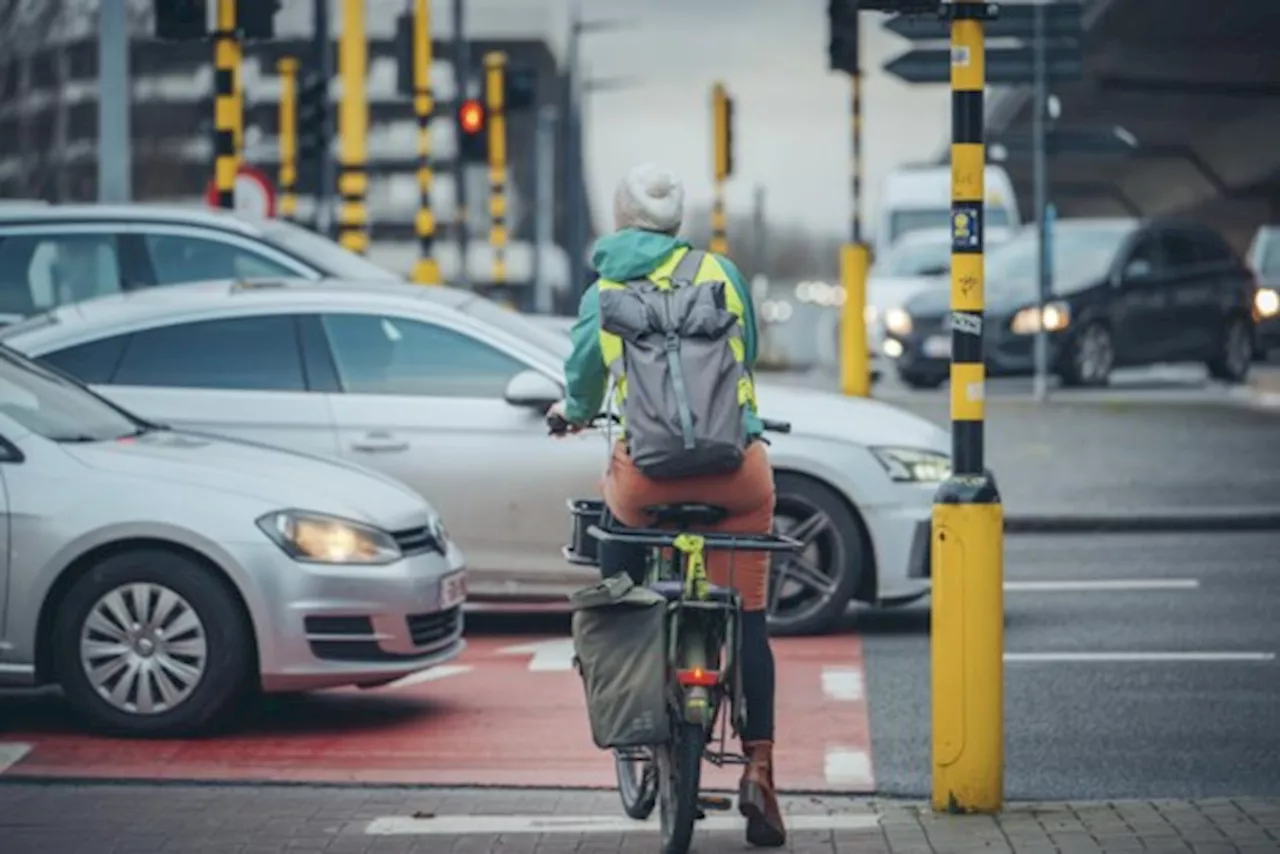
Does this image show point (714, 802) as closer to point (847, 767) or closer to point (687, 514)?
point (687, 514)

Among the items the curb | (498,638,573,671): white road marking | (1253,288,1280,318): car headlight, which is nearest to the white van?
(1253,288,1280,318): car headlight

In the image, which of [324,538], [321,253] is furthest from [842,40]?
[324,538]

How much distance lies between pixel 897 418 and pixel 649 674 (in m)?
6.03

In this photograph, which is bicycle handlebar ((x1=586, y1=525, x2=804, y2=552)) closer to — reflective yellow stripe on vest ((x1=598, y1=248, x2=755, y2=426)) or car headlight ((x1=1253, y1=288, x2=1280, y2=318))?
reflective yellow stripe on vest ((x1=598, y1=248, x2=755, y2=426))

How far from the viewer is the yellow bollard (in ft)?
84.7

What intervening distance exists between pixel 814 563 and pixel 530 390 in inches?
59.9

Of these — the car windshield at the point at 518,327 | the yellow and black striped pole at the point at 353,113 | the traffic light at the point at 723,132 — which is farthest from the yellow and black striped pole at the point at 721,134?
the car windshield at the point at 518,327

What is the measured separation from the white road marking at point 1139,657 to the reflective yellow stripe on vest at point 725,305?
453 centimetres

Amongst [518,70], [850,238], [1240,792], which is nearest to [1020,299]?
[850,238]

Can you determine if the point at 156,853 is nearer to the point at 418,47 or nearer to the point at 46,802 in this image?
the point at 46,802

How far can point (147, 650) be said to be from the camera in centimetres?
1034

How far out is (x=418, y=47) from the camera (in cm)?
2917

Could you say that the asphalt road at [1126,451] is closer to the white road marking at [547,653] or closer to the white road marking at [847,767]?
the white road marking at [547,653]

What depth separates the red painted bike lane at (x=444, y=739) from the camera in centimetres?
967
